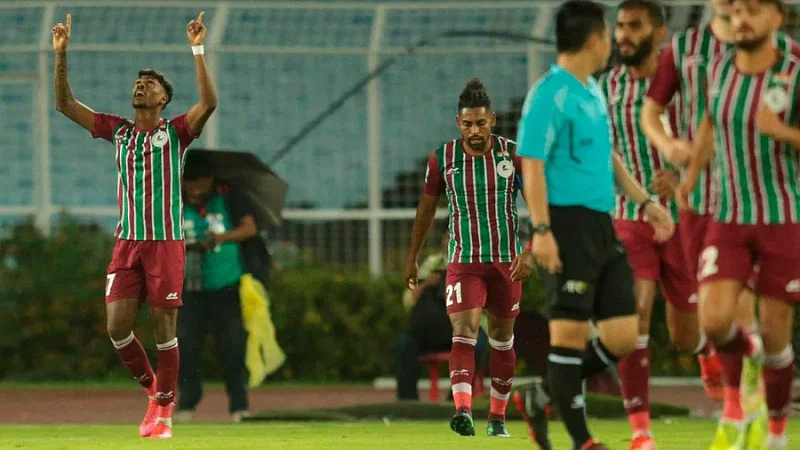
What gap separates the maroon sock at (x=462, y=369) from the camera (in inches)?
444

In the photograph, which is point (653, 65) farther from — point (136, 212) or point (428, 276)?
point (428, 276)

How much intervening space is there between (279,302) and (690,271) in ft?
32.8

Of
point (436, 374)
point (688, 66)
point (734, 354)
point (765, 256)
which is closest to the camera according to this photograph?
point (765, 256)

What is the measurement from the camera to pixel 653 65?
34.4 ft

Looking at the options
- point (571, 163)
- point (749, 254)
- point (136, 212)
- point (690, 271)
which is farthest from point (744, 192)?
point (136, 212)

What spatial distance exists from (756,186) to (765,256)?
313 millimetres

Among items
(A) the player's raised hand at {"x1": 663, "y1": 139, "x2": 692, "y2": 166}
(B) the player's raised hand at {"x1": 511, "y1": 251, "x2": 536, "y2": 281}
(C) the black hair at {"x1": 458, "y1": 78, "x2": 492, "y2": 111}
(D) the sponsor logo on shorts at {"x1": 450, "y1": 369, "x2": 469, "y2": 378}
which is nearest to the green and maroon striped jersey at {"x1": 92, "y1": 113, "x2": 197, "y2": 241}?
(C) the black hair at {"x1": 458, "y1": 78, "x2": 492, "y2": 111}

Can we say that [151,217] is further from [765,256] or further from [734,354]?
[765,256]

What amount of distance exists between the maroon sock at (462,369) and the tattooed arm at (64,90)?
9.26 ft

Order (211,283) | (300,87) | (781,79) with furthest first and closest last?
(300,87)
(211,283)
(781,79)

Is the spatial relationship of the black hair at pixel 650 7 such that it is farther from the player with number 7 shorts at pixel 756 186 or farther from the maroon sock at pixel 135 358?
the maroon sock at pixel 135 358

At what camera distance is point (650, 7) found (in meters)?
9.95

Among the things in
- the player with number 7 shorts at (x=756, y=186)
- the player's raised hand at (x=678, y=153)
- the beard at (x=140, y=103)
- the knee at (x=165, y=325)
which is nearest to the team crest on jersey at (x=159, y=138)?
the beard at (x=140, y=103)

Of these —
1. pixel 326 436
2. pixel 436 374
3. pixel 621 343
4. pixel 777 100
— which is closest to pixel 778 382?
pixel 621 343
